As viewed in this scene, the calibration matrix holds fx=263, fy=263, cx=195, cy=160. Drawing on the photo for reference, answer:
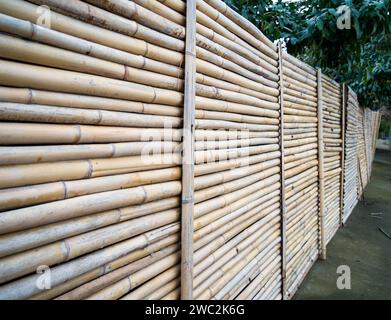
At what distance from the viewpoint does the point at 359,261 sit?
3.72 m

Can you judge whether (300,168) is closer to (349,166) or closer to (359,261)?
(359,261)

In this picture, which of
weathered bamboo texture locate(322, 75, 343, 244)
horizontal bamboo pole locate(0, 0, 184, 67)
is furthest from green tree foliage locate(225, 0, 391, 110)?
horizontal bamboo pole locate(0, 0, 184, 67)

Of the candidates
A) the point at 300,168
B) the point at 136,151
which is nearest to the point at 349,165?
the point at 300,168

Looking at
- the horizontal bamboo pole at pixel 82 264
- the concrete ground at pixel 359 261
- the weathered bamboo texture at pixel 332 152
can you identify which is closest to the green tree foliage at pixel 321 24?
the weathered bamboo texture at pixel 332 152

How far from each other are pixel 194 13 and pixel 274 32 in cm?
231

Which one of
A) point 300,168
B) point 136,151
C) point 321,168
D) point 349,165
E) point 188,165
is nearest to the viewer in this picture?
point 136,151

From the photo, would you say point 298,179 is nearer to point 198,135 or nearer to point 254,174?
point 254,174

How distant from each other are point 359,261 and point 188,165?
3570 mm

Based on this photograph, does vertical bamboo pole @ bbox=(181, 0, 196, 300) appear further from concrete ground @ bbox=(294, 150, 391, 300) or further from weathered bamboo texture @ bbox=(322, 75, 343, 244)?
weathered bamboo texture @ bbox=(322, 75, 343, 244)

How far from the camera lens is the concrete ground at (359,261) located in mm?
3010

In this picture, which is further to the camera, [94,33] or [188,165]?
[188,165]

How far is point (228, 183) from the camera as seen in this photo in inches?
72.7

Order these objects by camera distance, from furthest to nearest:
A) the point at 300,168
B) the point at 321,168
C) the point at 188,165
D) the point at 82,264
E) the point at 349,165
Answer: the point at 349,165 < the point at 321,168 < the point at 300,168 < the point at 188,165 < the point at 82,264

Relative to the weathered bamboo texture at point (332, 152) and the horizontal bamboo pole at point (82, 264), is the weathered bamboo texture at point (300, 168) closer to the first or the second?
the weathered bamboo texture at point (332, 152)
